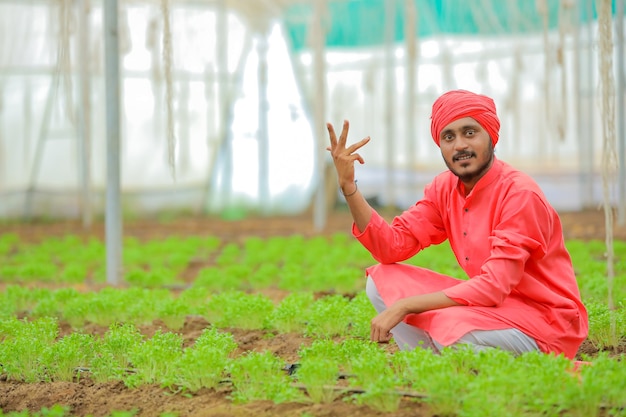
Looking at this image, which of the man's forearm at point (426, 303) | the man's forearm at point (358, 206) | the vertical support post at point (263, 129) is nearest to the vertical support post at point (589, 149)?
the vertical support post at point (263, 129)

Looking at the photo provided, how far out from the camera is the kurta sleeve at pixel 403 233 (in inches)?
148

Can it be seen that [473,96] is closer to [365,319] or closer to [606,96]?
[606,96]

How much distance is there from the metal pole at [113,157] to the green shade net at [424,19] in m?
9.94

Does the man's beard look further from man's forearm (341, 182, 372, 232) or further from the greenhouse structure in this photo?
the greenhouse structure

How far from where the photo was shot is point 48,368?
3.94 metres

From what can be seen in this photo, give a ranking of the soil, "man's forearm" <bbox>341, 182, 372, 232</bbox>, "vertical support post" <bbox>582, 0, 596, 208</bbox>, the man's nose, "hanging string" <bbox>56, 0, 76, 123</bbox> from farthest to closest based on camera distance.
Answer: "vertical support post" <bbox>582, 0, 596, 208</bbox> < "hanging string" <bbox>56, 0, 76, 123</bbox> < "man's forearm" <bbox>341, 182, 372, 232</bbox> < the man's nose < the soil

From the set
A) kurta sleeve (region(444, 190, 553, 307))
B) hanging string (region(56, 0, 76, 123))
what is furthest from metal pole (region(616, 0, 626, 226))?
kurta sleeve (region(444, 190, 553, 307))

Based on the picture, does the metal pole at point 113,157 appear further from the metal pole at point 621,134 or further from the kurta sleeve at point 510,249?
the metal pole at point 621,134

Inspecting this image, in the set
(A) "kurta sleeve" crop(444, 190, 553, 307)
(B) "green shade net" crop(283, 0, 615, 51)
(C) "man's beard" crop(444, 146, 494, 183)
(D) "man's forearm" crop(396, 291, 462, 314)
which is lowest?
(D) "man's forearm" crop(396, 291, 462, 314)

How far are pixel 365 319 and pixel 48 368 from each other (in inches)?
68.1

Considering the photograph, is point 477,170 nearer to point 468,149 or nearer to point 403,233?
point 468,149

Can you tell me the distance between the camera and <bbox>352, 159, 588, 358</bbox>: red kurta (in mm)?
3363

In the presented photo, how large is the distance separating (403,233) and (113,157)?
4.02 meters

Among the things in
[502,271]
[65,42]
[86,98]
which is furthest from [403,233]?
[86,98]
